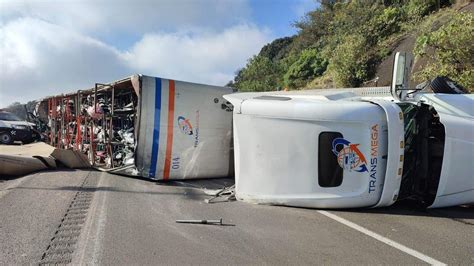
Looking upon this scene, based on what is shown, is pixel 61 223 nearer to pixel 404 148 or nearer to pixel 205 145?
pixel 205 145

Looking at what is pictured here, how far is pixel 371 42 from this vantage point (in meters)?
18.4

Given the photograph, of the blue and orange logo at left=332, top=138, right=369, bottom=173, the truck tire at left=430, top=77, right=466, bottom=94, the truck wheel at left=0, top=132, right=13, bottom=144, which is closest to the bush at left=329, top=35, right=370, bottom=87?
the truck tire at left=430, top=77, right=466, bottom=94

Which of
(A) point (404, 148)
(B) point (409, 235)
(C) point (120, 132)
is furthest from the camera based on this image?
(C) point (120, 132)

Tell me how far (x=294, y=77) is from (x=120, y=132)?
65.5 feet

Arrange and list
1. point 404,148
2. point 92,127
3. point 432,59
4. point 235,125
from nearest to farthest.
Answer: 1. point 404,148
2. point 235,125
3. point 92,127
4. point 432,59

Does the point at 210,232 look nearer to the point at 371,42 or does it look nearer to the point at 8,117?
the point at 371,42

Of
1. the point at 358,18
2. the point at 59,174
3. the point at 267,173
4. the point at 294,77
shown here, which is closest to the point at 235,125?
the point at 267,173

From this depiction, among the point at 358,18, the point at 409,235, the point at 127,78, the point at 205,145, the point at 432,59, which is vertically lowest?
the point at 409,235

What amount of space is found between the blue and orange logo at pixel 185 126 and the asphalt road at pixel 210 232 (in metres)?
1.23

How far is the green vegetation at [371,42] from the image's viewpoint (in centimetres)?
1065

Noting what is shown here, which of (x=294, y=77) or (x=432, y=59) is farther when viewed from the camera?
(x=294, y=77)

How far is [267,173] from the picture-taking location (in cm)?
580

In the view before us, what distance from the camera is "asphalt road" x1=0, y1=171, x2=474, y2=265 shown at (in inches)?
156

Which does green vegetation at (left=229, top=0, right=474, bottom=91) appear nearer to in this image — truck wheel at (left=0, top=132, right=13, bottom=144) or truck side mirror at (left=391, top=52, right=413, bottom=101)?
truck side mirror at (left=391, top=52, right=413, bottom=101)
